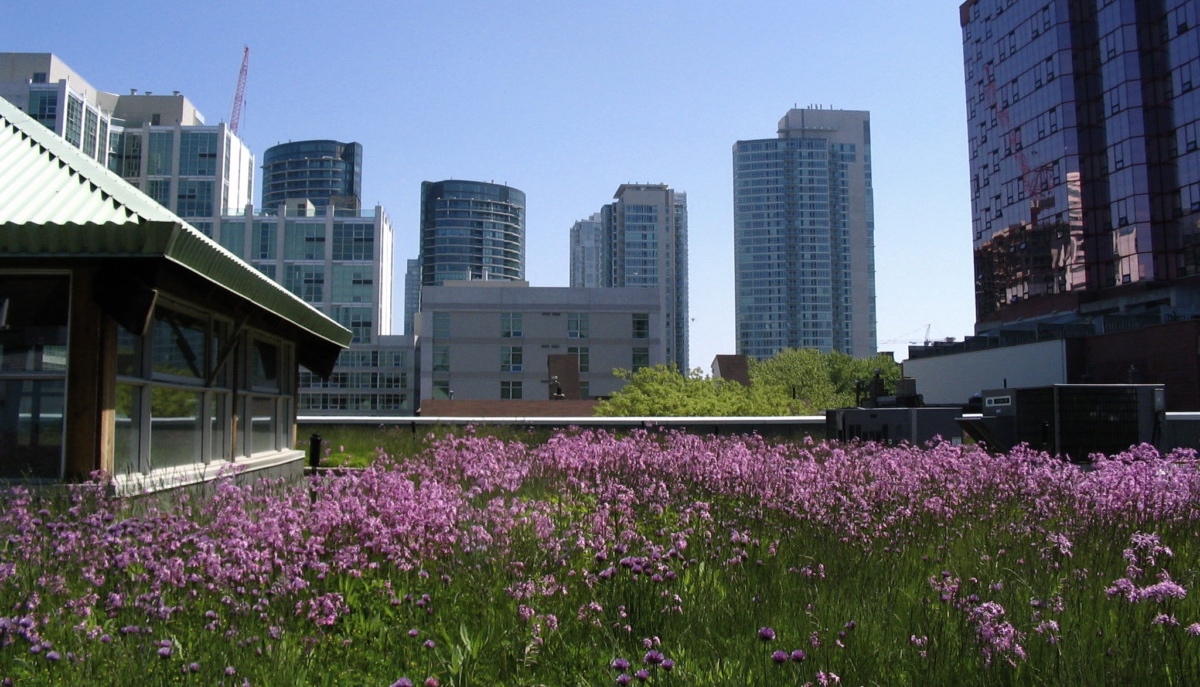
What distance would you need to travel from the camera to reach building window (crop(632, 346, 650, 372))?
107100mm

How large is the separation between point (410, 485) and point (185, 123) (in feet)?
516

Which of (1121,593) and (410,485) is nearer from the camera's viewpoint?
(1121,593)

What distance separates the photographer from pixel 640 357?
108 meters

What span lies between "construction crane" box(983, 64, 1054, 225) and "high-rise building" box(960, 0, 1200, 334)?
131 millimetres

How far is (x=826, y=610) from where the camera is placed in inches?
206

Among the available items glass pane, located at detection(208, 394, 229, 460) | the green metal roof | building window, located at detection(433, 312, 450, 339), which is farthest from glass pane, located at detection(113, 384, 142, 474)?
building window, located at detection(433, 312, 450, 339)

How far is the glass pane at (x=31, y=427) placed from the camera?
9078 millimetres

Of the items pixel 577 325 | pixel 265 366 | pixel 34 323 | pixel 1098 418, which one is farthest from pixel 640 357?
pixel 34 323

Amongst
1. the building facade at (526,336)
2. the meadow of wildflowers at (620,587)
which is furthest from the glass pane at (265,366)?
the building facade at (526,336)

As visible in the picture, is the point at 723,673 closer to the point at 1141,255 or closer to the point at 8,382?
the point at 8,382

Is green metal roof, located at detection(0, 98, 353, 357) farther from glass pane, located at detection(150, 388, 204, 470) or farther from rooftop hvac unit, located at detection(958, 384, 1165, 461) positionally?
rooftop hvac unit, located at detection(958, 384, 1165, 461)

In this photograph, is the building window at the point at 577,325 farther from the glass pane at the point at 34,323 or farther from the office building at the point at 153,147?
the glass pane at the point at 34,323

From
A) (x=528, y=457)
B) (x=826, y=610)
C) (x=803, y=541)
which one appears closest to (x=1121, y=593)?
(x=826, y=610)

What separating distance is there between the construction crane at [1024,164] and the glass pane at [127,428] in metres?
87.9
